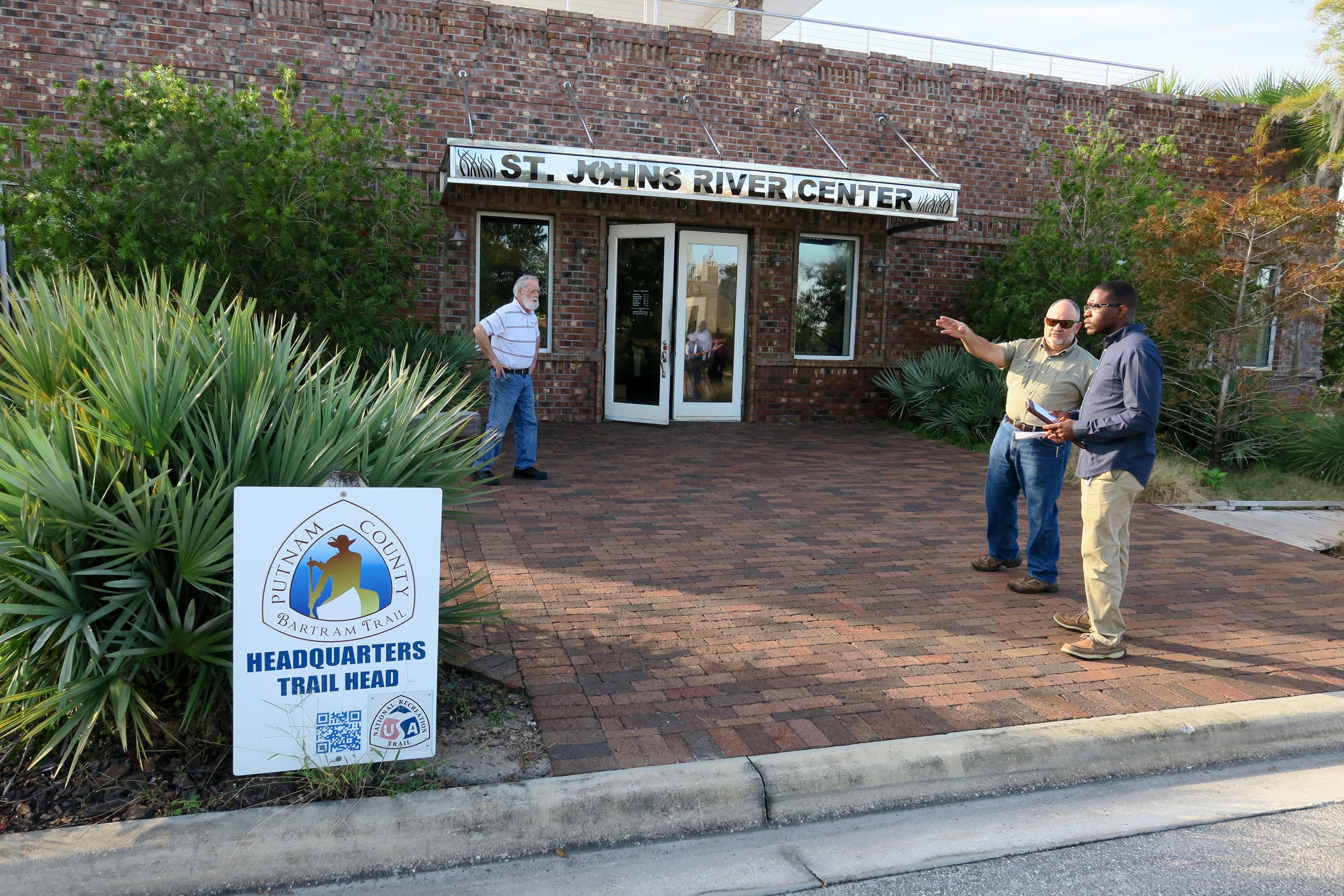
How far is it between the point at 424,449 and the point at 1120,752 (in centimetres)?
322

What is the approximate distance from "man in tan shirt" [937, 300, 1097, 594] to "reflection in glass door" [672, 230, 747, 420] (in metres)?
7.67

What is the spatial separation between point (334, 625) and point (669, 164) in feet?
28.7

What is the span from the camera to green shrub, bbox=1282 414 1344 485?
11.2 metres

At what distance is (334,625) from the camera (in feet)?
10.8

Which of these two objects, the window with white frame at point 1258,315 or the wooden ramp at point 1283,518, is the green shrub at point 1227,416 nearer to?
the window with white frame at point 1258,315

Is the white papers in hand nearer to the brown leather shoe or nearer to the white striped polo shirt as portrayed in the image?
the brown leather shoe

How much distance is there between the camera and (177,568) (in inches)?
130

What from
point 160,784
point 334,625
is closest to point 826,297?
point 334,625

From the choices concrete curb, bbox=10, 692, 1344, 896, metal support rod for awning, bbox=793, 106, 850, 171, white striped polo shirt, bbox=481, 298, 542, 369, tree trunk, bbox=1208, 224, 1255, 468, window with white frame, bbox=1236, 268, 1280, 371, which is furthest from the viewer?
metal support rod for awning, bbox=793, 106, 850, 171

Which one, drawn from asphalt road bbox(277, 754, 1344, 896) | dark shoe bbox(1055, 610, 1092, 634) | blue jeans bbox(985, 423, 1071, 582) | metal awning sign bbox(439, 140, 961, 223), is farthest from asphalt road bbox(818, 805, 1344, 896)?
metal awning sign bbox(439, 140, 961, 223)

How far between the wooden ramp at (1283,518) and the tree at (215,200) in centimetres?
835

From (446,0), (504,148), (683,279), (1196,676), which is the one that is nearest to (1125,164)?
(683,279)

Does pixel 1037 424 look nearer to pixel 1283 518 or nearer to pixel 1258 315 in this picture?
pixel 1283 518

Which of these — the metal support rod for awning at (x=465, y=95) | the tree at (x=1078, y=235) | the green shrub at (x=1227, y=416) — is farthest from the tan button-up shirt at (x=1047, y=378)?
the metal support rod for awning at (x=465, y=95)
